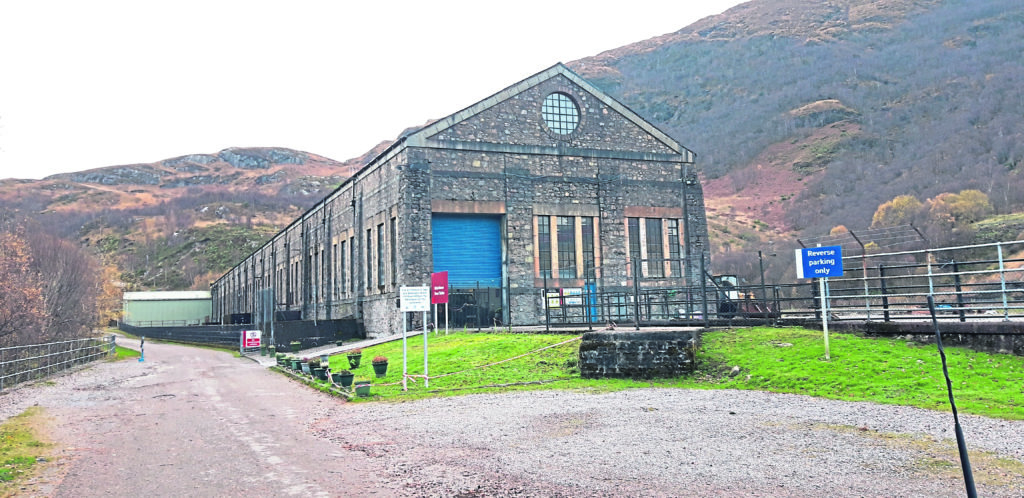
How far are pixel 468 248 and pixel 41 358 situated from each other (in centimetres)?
1631

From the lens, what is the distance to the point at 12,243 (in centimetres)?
3162

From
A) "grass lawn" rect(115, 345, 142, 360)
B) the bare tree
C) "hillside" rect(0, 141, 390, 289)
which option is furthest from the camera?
"hillside" rect(0, 141, 390, 289)

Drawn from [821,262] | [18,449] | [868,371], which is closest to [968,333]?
[868,371]

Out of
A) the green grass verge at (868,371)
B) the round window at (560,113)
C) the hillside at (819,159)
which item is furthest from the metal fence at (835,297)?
the hillside at (819,159)

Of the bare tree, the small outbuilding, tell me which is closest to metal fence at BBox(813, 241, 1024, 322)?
the bare tree

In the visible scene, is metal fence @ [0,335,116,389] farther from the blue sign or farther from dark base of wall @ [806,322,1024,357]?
dark base of wall @ [806,322,1024,357]

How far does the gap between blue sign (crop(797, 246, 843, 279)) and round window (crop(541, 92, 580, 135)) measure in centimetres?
2022

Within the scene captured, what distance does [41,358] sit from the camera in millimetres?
24906

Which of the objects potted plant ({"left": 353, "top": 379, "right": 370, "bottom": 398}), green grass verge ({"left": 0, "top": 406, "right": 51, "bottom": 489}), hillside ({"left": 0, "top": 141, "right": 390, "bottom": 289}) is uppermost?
hillside ({"left": 0, "top": 141, "right": 390, "bottom": 289})

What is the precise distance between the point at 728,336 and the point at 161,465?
11877 mm

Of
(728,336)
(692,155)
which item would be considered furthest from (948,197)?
(728,336)

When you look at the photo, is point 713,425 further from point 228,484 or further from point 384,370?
point 384,370

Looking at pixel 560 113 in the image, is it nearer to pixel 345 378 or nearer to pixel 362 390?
pixel 345 378

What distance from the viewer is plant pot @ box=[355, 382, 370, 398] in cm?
1529
